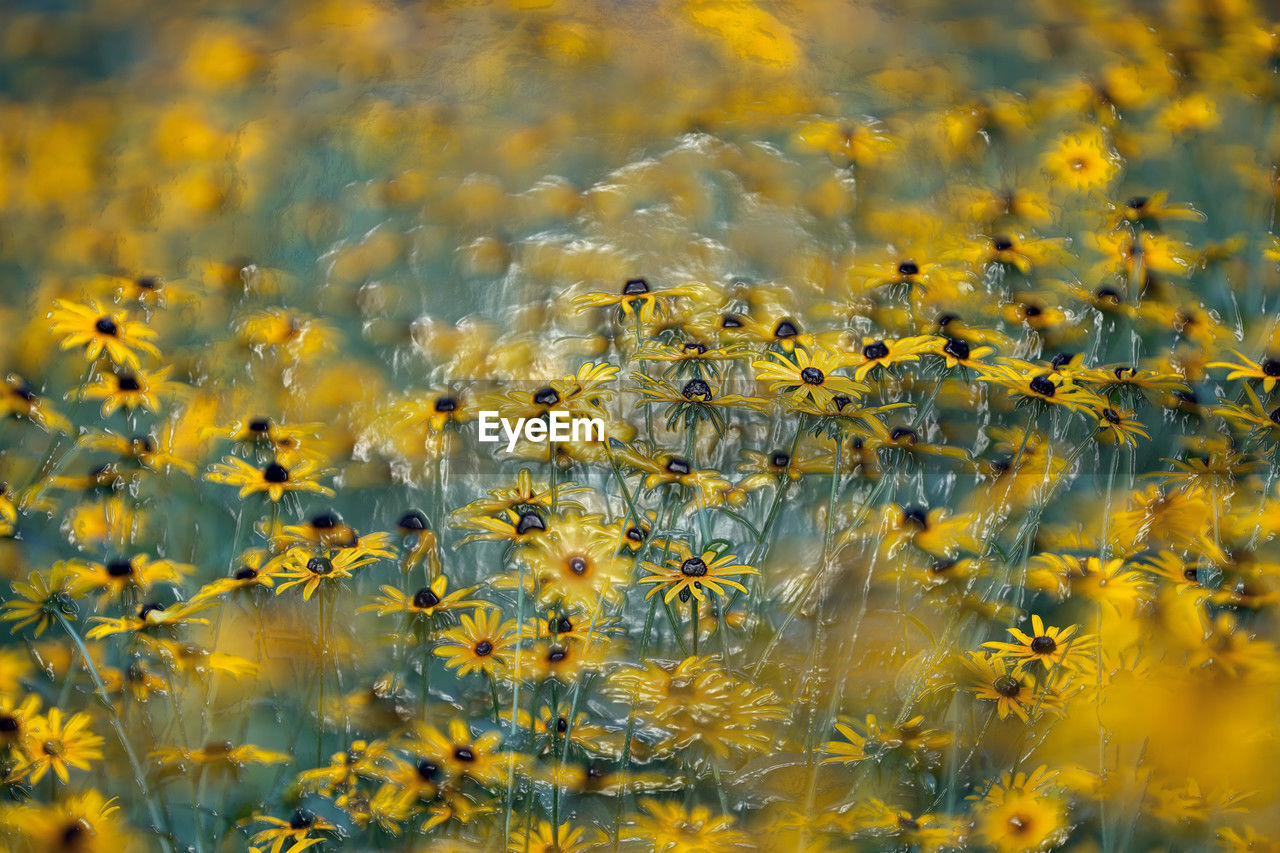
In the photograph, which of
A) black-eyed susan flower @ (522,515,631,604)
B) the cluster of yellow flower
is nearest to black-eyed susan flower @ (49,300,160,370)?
the cluster of yellow flower

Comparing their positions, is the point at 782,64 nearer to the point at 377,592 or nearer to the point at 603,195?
the point at 603,195

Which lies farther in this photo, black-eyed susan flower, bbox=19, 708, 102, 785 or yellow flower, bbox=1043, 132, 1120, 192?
yellow flower, bbox=1043, 132, 1120, 192

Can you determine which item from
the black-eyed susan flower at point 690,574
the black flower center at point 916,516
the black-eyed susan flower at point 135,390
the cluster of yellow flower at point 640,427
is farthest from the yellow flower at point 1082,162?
the black-eyed susan flower at point 135,390

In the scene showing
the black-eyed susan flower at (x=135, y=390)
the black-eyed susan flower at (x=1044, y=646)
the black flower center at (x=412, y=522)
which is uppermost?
the black-eyed susan flower at (x=135, y=390)

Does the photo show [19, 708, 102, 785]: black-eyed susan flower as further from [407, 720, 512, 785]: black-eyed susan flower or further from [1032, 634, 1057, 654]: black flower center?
[1032, 634, 1057, 654]: black flower center

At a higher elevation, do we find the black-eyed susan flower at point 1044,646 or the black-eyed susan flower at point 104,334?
the black-eyed susan flower at point 104,334

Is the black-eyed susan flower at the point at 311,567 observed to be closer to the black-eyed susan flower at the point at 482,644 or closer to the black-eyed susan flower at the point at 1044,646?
the black-eyed susan flower at the point at 482,644

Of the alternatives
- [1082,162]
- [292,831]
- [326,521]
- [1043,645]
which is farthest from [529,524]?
[1082,162]
